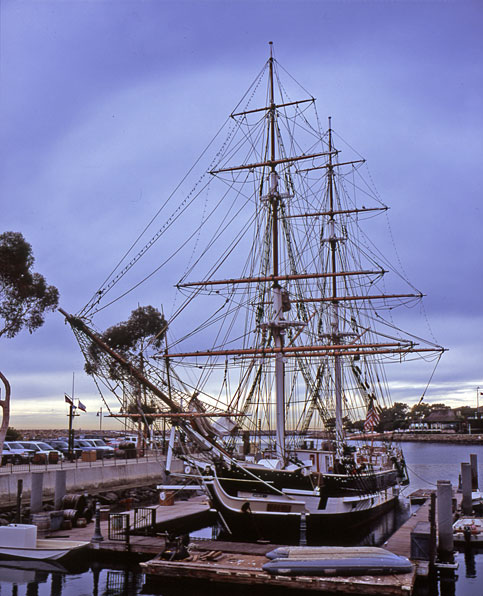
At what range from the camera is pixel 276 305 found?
117ft

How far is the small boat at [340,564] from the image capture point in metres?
19.2

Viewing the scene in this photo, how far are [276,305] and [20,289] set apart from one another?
52.0ft

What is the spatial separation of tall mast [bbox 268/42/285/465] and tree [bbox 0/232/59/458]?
48.5 ft

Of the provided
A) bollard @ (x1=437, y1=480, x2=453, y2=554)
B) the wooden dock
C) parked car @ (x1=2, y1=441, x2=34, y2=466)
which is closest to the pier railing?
parked car @ (x1=2, y1=441, x2=34, y2=466)

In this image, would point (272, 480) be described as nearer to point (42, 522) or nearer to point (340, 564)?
point (340, 564)

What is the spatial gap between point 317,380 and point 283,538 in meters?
23.3

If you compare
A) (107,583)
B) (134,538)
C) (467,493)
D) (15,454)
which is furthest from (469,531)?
(15,454)

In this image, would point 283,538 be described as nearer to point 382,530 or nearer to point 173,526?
point 173,526

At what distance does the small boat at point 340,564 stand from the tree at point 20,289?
2536 centimetres

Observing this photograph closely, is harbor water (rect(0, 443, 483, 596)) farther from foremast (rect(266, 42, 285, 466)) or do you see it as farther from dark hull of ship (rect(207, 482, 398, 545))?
→ foremast (rect(266, 42, 285, 466))

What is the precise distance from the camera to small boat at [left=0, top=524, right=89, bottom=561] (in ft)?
76.2

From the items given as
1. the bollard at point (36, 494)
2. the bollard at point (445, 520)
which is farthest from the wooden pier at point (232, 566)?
the bollard at point (36, 494)

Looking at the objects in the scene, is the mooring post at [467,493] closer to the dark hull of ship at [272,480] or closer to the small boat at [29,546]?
the dark hull of ship at [272,480]

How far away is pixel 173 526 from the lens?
31.0 m
